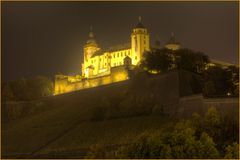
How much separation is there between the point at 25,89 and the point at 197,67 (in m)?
20.3

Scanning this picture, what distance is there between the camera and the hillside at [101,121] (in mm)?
41188

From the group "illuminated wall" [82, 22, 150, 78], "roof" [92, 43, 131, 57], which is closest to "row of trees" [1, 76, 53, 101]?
"illuminated wall" [82, 22, 150, 78]

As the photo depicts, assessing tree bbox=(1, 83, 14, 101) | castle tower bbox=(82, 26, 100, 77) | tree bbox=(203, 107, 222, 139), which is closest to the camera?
tree bbox=(203, 107, 222, 139)

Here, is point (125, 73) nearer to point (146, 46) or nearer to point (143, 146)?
point (146, 46)

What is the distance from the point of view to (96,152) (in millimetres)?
28281

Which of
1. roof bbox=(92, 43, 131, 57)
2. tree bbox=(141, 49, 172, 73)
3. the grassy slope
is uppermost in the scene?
roof bbox=(92, 43, 131, 57)

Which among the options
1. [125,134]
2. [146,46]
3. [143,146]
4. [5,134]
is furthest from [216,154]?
[146,46]

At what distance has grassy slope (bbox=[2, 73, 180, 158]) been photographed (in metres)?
41.6

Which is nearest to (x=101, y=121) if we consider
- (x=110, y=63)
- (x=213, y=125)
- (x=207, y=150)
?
(x=213, y=125)

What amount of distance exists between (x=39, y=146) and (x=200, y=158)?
20660mm

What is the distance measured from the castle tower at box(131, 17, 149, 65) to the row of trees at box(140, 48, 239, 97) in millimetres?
10414

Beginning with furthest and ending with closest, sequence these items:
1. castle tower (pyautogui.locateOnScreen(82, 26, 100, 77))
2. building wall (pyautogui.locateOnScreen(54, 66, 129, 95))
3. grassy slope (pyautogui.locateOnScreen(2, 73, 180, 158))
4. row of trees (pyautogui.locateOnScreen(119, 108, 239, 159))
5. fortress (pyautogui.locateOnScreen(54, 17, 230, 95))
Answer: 1. castle tower (pyautogui.locateOnScreen(82, 26, 100, 77))
2. fortress (pyautogui.locateOnScreen(54, 17, 230, 95))
3. building wall (pyautogui.locateOnScreen(54, 66, 129, 95))
4. grassy slope (pyautogui.locateOnScreen(2, 73, 180, 158))
5. row of trees (pyautogui.locateOnScreen(119, 108, 239, 159))

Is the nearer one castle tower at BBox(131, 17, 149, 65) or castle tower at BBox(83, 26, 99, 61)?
castle tower at BBox(131, 17, 149, 65)

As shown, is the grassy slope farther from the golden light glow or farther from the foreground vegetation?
the foreground vegetation
